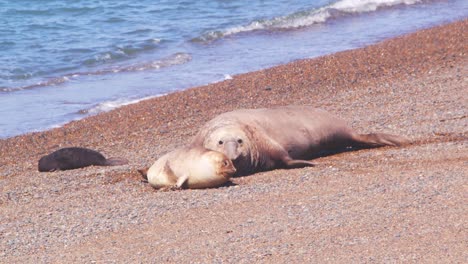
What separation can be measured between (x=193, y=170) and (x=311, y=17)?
1501cm

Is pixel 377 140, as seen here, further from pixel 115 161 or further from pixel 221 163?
pixel 115 161

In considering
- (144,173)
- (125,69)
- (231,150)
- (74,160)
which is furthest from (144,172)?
(125,69)

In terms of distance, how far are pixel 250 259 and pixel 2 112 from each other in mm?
9621

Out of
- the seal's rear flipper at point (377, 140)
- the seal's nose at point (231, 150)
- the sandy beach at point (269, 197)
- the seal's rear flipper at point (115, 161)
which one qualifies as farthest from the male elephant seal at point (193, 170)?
the seal's rear flipper at point (377, 140)

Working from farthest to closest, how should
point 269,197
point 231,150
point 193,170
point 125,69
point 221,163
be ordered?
point 125,69 → point 231,150 → point 193,170 → point 221,163 → point 269,197

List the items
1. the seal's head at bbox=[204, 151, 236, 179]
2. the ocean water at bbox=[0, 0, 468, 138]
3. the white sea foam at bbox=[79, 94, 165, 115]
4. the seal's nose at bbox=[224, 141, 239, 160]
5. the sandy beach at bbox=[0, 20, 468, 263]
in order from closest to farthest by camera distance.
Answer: the sandy beach at bbox=[0, 20, 468, 263] → the seal's head at bbox=[204, 151, 236, 179] → the seal's nose at bbox=[224, 141, 239, 160] → the white sea foam at bbox=[79, 94, 165, 115] → the ocean water at bbox=[0, 0, 468, 138]

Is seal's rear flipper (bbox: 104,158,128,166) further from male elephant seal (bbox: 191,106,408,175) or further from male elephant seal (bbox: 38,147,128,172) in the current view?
male elephant seal (bbox: 191,106,408,175)

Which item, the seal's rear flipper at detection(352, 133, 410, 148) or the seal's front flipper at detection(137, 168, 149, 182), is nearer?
the seal's front flipper at detection(137, 168, 149, 182)

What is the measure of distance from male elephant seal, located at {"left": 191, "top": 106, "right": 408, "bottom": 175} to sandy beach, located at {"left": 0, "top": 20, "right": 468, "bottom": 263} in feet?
→ 0.64

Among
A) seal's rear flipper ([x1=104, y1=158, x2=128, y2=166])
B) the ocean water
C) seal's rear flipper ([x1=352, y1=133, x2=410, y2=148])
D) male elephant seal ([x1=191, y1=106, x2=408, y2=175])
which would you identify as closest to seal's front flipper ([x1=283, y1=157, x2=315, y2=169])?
male elephant seal ([x1=191, y1=106, x2=408, y2=175])

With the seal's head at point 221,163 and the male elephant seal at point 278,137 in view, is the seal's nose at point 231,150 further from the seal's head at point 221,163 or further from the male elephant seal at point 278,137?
the seal's head at point 221,163

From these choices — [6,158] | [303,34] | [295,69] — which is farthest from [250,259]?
[303,34]

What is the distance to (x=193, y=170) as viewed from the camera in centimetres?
812

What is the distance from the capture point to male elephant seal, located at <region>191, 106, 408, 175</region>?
861 cm
